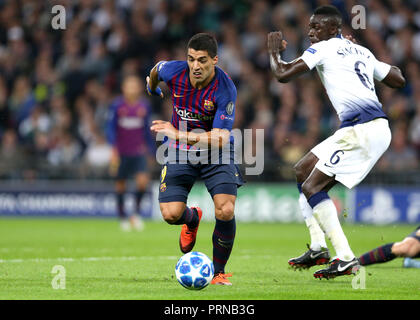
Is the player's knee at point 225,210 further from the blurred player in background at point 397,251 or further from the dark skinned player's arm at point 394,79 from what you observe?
the dark skinned player's arm at point 394,79

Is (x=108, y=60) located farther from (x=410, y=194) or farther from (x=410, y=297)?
(x=410, y=297)

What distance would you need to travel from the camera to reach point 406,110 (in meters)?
17.0

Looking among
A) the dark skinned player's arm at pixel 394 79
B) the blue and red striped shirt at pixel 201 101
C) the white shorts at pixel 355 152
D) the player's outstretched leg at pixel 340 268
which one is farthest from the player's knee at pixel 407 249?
the dark skinned player's arm at pixel 394 79

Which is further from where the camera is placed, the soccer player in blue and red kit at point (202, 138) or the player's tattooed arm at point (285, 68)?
the soccer player in blue and red kit at point (202, 138)

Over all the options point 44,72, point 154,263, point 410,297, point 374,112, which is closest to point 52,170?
point 44,72

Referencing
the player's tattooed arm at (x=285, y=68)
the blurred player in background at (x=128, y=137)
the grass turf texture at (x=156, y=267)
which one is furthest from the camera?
the blurred player in background at (x=128, y=137)

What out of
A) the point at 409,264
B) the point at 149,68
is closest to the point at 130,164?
the point at 149,68

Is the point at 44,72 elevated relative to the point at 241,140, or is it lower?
elevated

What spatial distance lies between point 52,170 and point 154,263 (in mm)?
9658

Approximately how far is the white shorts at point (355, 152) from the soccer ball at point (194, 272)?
4.91 ft

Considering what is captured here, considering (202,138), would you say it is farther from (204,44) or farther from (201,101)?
(204,44)

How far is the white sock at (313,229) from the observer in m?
7.73

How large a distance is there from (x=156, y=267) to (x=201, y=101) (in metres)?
2.06

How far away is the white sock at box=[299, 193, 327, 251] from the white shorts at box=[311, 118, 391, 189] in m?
0.63
